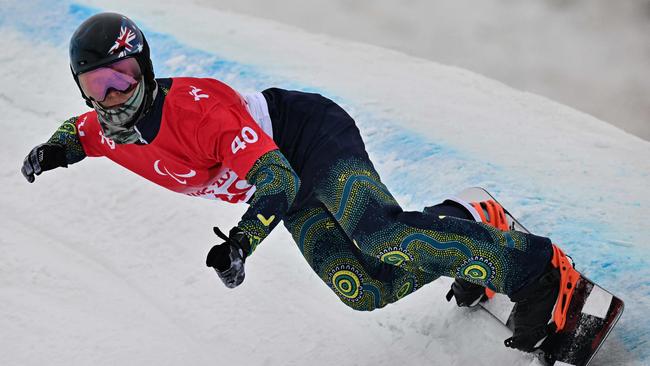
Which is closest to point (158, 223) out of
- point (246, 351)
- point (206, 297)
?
point (206, 297)

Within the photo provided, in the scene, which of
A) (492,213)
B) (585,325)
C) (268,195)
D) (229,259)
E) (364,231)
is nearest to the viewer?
(229,259)

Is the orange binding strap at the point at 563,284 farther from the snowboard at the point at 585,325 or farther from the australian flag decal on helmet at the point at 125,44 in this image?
the australian flag decal on helmet at the point at 125,44

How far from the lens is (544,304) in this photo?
2.09 metres

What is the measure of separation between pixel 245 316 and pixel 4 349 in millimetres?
805

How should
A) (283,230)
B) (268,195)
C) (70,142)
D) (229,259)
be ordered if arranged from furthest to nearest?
(283,230) < (70,142) < (268,195) < (229,259)

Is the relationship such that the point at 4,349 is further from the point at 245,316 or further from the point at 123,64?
the point at 123,64

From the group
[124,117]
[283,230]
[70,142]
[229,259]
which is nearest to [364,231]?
[229,259]

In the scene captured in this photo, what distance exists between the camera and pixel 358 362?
238 centimetres

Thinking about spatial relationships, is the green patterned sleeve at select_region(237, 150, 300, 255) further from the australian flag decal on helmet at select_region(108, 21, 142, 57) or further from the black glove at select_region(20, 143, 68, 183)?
the black glove at select_region(20, 143, 68, 183)

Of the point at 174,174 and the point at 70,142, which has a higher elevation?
the point at 174,174

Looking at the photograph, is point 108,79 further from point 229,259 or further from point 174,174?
point 229,259

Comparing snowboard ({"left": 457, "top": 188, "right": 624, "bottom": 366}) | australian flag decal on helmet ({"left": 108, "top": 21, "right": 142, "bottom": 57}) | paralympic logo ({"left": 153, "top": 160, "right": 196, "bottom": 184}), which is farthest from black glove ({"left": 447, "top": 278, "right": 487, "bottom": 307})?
australian flag decal on helmet ({"left": 108, "top": 21, "right": 142, "bottom": 57})

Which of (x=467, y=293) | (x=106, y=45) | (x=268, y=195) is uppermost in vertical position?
(x=106, y=45)

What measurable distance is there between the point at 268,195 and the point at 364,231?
0.38m
